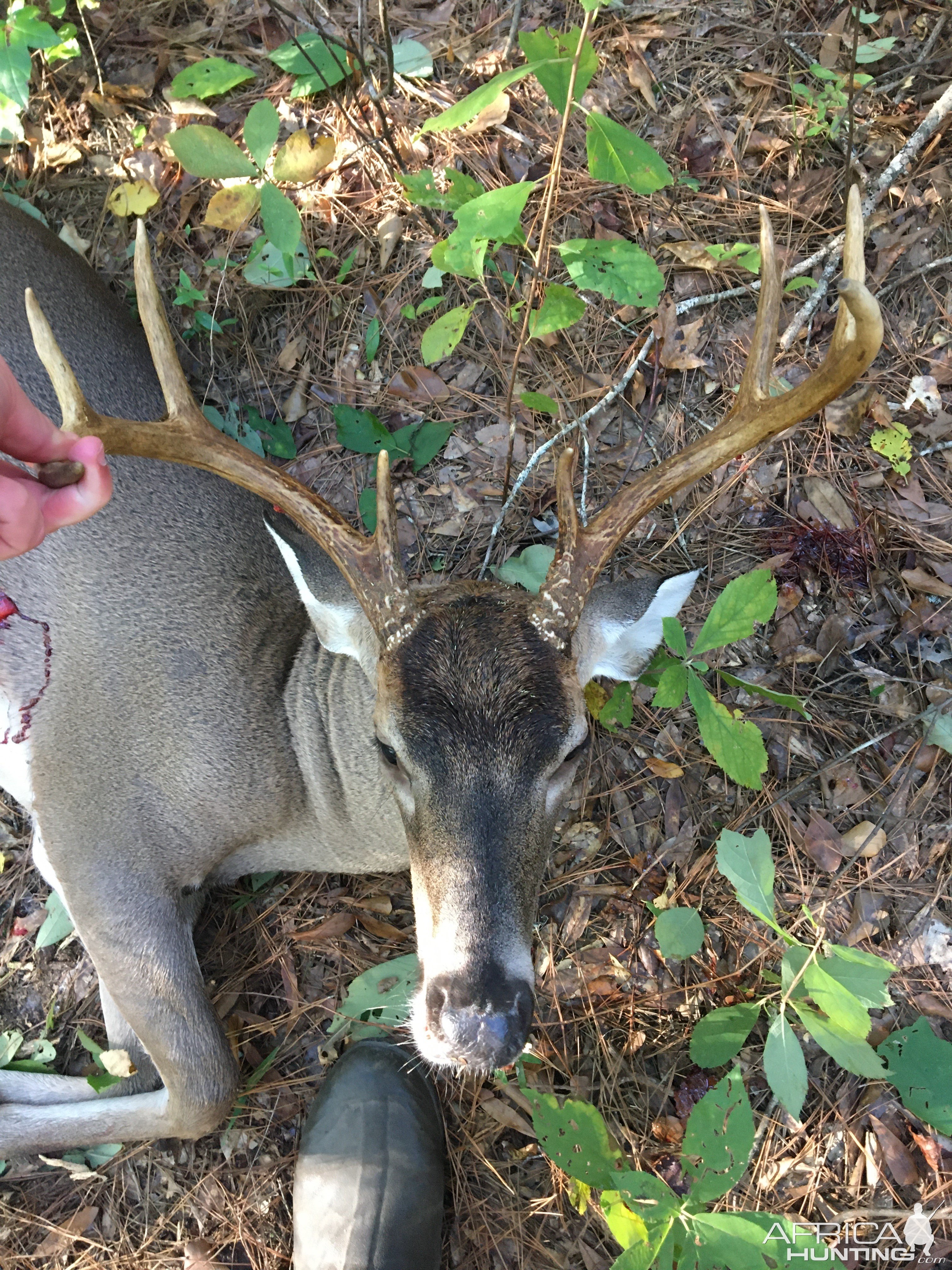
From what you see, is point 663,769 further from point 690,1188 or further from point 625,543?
point 690,1188

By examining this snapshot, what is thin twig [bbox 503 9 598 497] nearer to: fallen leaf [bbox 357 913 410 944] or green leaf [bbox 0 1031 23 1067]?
fallen leaf [bbox 357 913 410 944]

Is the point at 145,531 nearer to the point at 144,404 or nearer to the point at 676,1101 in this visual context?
the point at 144,404

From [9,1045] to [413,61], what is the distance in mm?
4862

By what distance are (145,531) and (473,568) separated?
A: 1.43m

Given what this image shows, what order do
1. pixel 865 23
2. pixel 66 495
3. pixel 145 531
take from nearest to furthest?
pixel 66 495, pixel 145 531, pixel 865 23

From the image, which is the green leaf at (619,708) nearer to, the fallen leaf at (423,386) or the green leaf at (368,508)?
the green leaf at (368,508)

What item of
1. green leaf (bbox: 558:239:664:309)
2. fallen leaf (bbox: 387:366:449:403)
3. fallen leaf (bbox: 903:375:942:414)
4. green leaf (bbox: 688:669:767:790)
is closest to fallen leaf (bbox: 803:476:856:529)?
fallen leaf (bbox: 903:375:942:414)

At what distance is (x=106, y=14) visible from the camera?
460 cm

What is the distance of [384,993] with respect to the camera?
3.69 meters

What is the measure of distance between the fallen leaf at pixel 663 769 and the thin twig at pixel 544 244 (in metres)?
1.35

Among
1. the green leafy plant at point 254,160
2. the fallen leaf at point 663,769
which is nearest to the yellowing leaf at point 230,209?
the green leafy plant at point 254,160

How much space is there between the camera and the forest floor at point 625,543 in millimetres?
3578

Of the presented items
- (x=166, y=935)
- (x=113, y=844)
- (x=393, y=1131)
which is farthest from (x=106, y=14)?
(x=393, y=1131)

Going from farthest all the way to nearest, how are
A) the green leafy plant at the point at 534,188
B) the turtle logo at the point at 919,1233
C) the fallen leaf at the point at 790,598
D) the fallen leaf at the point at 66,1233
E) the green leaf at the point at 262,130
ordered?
the fallen leaf at the point at 790,598, the fallen leaf at the point at 66,1233, the green leaf at the point at 262,130, the turtle logo at the point at 919,1233, the green leafy plant at the point at 534,188
